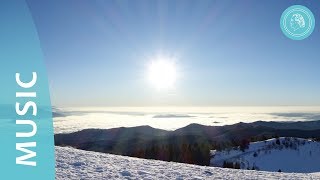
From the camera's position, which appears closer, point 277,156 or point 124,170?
point 124,170

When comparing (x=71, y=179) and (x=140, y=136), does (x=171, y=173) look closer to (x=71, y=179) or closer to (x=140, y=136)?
(x=71, y=179)

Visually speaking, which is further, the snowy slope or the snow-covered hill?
the snow-covered hill

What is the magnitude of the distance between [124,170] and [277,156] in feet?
334

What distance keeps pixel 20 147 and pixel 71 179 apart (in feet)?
23.7

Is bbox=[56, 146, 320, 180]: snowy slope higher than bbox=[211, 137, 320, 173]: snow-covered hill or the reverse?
higher

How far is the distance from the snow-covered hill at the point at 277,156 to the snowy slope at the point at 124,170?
82592 millimetres

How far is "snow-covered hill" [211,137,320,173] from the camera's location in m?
108

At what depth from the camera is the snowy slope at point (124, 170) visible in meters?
19.0

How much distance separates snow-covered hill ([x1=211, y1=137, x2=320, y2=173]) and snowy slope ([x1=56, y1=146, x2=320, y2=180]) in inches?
3252

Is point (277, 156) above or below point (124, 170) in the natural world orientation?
below

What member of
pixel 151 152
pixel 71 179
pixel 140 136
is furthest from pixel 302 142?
pixel 71 179

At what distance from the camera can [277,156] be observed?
378 ft

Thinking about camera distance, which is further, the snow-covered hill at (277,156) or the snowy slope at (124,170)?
the snow-covered hill at (277,156)

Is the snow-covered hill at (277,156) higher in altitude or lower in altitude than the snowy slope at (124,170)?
lower
